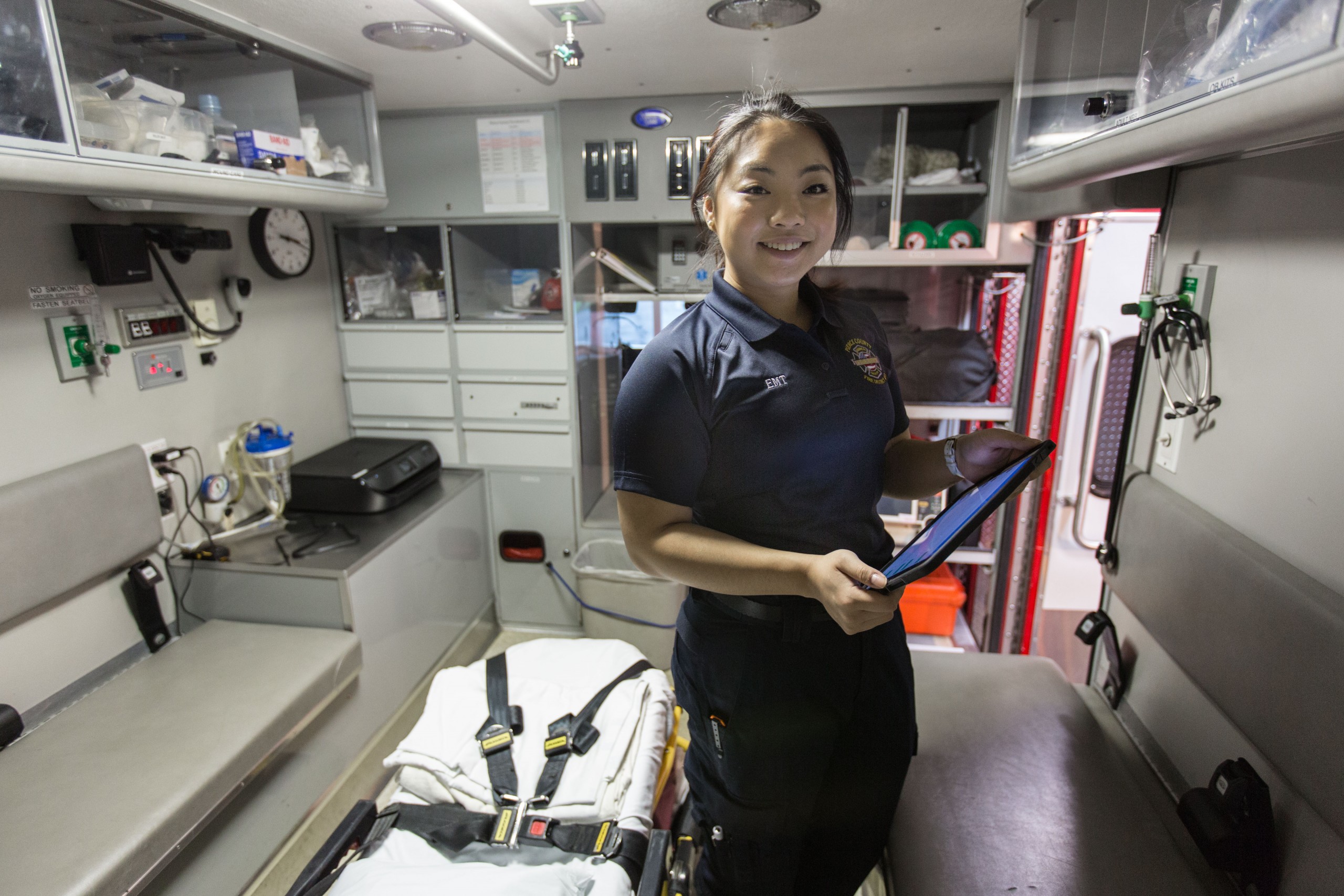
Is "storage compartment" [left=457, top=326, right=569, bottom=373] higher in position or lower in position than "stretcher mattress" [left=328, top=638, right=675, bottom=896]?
higher

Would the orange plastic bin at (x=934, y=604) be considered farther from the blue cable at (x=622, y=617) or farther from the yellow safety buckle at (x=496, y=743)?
the yellow safety buckle at (x=496, y=743)

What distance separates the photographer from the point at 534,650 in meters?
2.46

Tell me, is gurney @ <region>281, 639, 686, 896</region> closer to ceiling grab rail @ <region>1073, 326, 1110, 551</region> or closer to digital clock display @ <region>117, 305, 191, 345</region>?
digital clock display @ <region>117, 305, 191, 345</region>

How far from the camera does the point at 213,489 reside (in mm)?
2570

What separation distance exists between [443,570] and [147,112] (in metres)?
1.89

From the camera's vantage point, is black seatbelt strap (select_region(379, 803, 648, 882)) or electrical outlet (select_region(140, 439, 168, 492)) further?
electrical outlet (select_region(140, 439, 168, 492))

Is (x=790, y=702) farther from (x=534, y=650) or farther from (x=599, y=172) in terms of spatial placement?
(x=599, y=172)

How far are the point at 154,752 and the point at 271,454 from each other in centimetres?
119

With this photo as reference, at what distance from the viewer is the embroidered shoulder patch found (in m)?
1.34

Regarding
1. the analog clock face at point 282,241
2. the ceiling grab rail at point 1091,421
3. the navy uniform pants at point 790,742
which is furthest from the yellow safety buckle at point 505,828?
the analog clock face at point 282,241

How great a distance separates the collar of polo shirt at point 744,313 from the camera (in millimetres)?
1269

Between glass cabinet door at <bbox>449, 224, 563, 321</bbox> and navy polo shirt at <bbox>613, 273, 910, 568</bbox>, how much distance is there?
2107 millimetres

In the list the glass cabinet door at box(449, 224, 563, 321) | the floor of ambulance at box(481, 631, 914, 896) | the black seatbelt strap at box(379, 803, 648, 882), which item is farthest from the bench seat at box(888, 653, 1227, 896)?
the glass cabinet door at box(449, 224, 563, 321)

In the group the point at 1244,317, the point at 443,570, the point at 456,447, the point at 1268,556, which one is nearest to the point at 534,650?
the point at 443,570
